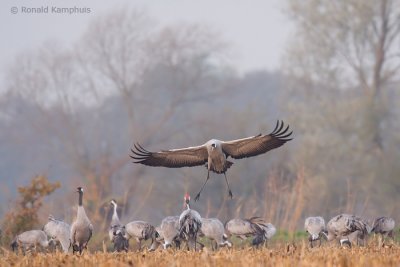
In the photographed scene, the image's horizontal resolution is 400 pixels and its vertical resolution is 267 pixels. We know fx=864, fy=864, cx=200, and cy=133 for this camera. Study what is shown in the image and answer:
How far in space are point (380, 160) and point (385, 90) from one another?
321 centimetres

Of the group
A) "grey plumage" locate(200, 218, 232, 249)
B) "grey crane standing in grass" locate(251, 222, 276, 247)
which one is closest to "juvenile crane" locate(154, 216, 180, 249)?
"grey plumage" locate(200, 218, 232, 249)

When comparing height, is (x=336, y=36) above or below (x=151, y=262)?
above

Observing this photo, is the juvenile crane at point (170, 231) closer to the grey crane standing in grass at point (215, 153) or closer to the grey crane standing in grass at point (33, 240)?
the grey crane standing in grass at point (215, 153)

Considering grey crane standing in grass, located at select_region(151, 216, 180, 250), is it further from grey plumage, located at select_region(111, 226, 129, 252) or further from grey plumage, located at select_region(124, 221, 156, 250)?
grey plumage, located at select_region(111, 226, 129, 252)

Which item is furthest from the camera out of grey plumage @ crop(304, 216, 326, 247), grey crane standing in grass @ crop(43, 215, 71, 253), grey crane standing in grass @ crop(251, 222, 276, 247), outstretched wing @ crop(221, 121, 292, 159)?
grey crane standing in grass @ crop(251, 222, 276, 247)

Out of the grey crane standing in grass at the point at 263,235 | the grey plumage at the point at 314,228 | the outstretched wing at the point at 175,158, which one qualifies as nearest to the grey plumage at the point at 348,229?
the grey plumage at the point at 314,228

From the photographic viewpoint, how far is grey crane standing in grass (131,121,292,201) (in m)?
12.4

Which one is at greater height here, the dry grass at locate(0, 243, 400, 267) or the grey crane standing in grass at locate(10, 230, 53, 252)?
the grey crane standing in grass at locate(10, 230, 53, 252)

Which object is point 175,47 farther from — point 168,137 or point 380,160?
point 380,160

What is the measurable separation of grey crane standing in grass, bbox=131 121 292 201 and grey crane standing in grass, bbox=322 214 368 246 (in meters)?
1.46

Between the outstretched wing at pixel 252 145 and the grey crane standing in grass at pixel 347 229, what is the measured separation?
146 cm

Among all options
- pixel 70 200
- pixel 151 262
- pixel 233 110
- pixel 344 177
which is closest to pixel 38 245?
pixel 151 262

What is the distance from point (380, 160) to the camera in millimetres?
30156

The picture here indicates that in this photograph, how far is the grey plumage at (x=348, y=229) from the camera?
1241cm
